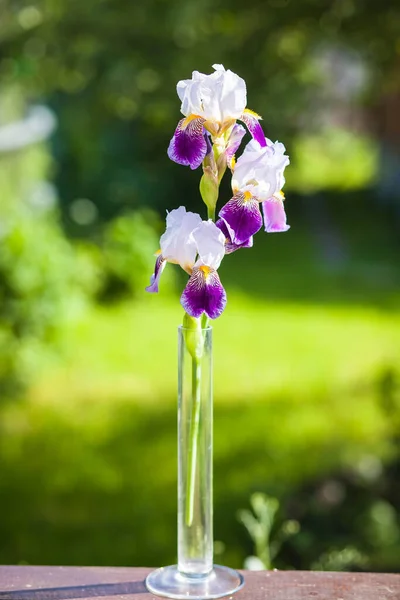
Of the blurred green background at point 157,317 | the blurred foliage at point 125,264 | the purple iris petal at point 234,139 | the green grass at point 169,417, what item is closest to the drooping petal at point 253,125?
the purple iris petal at point 234,139

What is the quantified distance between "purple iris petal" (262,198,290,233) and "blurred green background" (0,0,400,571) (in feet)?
2.96

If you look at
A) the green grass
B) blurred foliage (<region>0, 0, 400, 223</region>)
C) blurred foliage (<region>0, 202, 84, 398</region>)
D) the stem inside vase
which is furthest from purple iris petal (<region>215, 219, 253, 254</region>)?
blurred foliage (<region>0, 202, 84, 398</region>)

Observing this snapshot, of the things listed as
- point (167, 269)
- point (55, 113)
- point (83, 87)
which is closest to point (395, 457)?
point (83, 87)

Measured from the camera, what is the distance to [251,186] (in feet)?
3.52

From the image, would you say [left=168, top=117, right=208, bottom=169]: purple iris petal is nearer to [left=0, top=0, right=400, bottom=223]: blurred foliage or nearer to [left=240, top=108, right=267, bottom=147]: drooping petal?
[left=240, top=108, right=267, bottom=147]: drooping petal

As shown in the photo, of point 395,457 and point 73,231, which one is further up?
point 73,231

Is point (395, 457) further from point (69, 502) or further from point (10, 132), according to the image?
point (10, 132)

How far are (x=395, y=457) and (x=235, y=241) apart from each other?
2279mm

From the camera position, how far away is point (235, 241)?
1072 millimetres

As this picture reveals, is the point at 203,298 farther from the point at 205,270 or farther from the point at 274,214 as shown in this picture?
the point at 274,214

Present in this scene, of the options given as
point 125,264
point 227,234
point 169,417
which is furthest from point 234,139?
point 125,264

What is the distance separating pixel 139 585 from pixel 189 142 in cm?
52

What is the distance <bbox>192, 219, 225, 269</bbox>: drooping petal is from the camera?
1.04 metres

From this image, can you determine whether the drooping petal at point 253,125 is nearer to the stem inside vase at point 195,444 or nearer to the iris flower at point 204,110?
the iris flower at point 204,110
